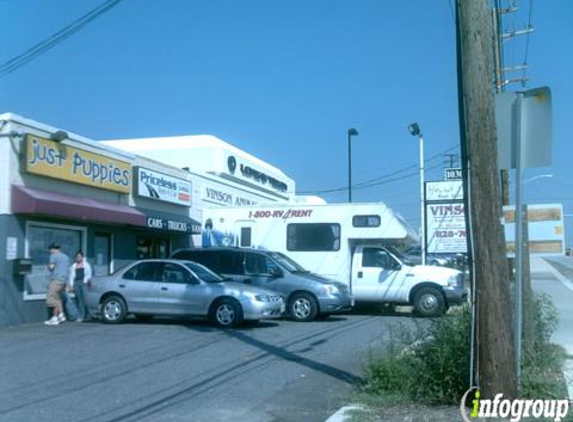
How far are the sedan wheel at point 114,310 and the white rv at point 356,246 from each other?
5507mm

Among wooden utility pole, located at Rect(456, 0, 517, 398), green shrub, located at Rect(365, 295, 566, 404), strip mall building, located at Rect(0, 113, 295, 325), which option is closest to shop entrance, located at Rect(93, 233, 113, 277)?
strip mall building, located at Rect(0, 113, 295, 325)

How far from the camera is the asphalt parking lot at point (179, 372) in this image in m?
7.96

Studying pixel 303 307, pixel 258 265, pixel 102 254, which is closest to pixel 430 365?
pixel 303 307

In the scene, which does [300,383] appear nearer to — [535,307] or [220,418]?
[220,418]

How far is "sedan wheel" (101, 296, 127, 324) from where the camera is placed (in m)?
16.5

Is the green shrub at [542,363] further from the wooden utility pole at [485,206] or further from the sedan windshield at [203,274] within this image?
the sedan windshield at [203,274]

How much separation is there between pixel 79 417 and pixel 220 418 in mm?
1482

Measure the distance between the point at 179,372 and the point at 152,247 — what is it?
12.5m

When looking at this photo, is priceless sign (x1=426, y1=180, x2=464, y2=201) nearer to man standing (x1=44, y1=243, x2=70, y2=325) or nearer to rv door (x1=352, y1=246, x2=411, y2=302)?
rv door (x1=352, y1=246, x2=411, y2=302)

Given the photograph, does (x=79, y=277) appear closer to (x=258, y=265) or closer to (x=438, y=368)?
(x=258, y=265)

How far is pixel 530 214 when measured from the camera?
10.8 meters

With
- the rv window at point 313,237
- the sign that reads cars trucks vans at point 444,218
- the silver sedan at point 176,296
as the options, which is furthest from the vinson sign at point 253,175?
the silver sedan at point 176,296

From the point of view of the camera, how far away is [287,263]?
18.6m

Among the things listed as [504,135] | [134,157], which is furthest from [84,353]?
[134,157]
